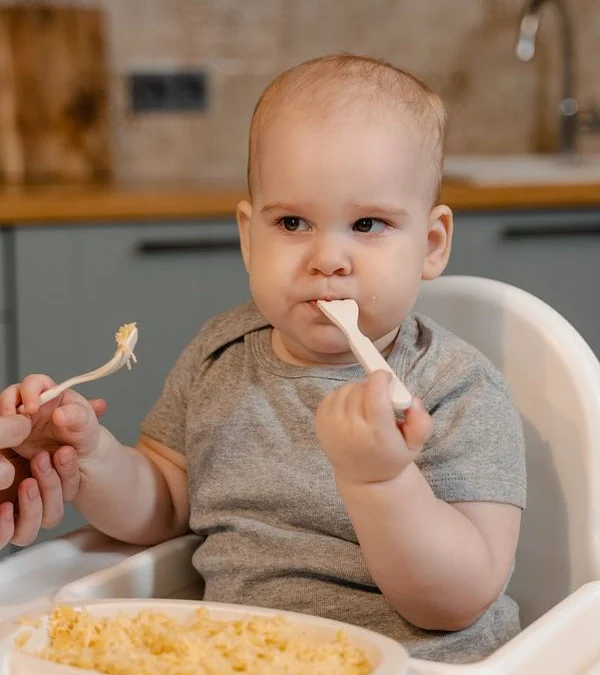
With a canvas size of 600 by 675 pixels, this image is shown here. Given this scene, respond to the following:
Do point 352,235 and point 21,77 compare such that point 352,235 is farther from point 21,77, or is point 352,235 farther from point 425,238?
point 21,77

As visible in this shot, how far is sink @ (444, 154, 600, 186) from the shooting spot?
95.1 inches

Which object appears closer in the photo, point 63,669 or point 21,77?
point 63,669

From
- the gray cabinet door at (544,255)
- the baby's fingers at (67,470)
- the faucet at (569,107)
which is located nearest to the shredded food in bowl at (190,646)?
the baby's fingers at (67,470)

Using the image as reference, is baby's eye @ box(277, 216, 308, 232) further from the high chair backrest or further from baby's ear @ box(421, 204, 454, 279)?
the high chair backrest

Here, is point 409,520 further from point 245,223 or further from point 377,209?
point 245,223

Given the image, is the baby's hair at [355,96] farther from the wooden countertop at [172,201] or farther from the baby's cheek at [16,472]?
the wooden countertop at [172,201]

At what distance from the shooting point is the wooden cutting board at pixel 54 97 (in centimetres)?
251

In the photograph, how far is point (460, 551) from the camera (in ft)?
3.07

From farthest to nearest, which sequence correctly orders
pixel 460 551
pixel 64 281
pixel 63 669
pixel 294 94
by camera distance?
pixel 64 281
pixel 294 94
pixel 460 551
pixel 63 669

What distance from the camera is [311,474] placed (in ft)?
3.52

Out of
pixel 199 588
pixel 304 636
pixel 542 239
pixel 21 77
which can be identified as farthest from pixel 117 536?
pixel 21 77

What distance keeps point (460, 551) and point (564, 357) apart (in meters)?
0.29

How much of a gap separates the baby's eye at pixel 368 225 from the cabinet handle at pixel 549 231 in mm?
1324

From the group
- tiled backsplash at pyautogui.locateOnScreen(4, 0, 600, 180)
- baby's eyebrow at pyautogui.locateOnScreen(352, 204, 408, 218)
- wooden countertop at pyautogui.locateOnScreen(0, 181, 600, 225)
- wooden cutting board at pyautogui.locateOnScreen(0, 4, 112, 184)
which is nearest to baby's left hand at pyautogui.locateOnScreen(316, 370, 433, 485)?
baby's eyebrow at pyautogui.locateOnScreen(352, 204, 408, 218)
